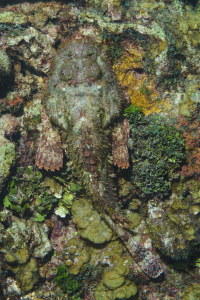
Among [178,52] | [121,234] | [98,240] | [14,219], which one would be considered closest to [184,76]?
[178,52]

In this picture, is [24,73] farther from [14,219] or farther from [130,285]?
[130,285]

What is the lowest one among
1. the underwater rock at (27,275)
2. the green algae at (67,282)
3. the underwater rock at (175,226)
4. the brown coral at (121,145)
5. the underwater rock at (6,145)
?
the green algae at (67,282)

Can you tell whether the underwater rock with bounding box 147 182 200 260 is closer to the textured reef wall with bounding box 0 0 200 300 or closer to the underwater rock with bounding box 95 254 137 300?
the textured reef wall with bounding box 0 0 200 300

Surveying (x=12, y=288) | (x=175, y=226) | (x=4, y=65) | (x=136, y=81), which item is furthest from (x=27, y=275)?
(x=136, y=81)

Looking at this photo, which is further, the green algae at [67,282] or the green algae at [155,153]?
the green algae at [67,282]

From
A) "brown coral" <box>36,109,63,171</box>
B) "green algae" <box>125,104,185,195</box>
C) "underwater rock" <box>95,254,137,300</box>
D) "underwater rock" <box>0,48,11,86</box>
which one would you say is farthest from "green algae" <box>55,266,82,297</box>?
"underwater rock" <box>0,48,11,86</box>

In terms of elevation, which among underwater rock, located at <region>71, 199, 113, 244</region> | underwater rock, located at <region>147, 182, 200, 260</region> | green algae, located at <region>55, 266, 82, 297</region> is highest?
underwater rock, located at <region>147, 182, 200, 260</region>

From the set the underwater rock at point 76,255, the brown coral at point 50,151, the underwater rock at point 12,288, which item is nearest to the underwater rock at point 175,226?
the underwater rock at point 76,255

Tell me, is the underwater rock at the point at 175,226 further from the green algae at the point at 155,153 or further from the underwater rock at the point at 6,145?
the underwater rock at the point at 6,145
